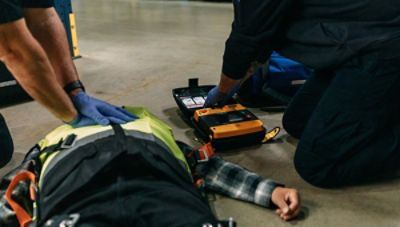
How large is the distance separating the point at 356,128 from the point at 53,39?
1.47 m

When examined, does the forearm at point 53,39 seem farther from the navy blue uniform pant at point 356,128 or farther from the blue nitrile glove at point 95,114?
the navy blue uniform pant at point 356,128

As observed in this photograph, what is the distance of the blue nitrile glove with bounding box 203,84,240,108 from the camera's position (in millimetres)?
1842

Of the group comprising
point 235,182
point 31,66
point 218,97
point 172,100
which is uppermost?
point 31,66

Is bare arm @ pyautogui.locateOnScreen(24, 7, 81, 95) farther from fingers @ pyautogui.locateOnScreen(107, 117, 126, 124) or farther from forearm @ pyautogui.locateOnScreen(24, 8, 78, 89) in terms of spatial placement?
fingers @ pyautogui.locateOnScreen(107, 117, 126, 124)

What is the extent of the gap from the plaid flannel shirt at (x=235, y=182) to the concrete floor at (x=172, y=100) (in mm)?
45

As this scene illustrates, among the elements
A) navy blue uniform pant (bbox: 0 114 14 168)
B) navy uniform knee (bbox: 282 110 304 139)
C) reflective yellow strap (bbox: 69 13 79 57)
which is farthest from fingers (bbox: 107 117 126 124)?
reflective yellow strap (bbox: 69 13 79 57)

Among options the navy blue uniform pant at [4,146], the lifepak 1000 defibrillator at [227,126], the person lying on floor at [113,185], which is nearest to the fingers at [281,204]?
the person lying on floor at [113,185]

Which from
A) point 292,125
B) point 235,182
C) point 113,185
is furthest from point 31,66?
point 292,125

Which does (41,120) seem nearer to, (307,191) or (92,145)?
(92,145)

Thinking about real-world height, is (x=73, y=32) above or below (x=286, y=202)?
above

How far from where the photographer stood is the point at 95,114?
1.32 metres

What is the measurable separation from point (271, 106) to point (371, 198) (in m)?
1.07

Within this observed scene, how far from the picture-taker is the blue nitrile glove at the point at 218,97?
1.84 m

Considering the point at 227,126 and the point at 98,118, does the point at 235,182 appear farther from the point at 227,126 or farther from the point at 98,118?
the point at 98,118
